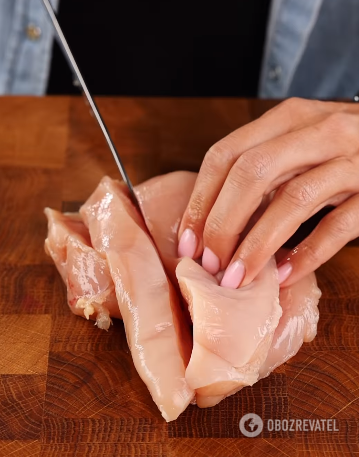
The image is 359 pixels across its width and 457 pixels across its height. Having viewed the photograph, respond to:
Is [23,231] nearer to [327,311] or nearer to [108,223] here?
[108,223]


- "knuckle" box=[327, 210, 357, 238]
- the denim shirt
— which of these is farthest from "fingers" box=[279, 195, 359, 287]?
the denim shirt

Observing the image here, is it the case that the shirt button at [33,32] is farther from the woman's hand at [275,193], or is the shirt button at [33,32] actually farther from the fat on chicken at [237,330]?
the fat on chicken at [237,330]

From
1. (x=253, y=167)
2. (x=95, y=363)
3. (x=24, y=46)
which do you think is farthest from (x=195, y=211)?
(x=24, y=46)

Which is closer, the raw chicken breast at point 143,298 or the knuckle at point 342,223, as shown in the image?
the raw chicken breast at point 143,298

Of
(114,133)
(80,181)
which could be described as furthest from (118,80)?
(80,181)

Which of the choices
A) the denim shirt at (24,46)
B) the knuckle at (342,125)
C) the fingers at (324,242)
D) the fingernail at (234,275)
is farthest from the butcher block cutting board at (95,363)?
the denim shirt at (24,46)

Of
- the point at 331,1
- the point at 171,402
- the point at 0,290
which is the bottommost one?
the point at 0,290
